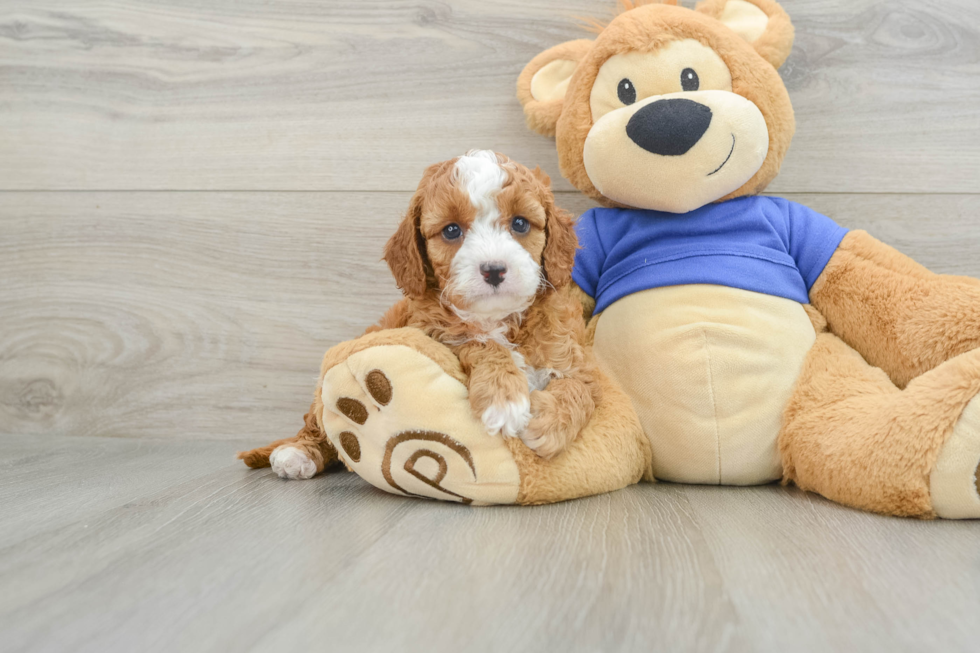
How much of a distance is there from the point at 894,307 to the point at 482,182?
2.03 feet

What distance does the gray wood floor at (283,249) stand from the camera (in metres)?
0.71

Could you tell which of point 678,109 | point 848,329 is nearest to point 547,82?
point 678,109

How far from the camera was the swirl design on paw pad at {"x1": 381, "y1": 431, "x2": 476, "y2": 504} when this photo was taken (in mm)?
859

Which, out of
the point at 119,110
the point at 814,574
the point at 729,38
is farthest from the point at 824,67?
the point at 119,110

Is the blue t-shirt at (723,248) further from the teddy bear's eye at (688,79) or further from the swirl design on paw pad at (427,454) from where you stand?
the swirl design on paw pad at (427,454)

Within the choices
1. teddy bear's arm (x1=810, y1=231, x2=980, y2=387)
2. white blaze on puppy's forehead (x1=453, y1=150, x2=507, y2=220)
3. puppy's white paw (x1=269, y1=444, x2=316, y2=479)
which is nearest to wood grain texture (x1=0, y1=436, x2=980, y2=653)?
puppy's white paw (x1=269, y1=444, x2=316, y2=479)

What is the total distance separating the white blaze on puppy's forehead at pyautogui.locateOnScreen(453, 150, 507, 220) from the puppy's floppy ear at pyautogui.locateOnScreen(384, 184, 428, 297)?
0.07 meters

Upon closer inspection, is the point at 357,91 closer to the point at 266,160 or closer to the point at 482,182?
the point at 266,160

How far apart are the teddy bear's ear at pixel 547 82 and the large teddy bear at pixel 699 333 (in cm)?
1

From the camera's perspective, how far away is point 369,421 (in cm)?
89

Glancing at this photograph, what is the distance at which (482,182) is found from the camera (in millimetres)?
853

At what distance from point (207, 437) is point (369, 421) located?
0.68 m

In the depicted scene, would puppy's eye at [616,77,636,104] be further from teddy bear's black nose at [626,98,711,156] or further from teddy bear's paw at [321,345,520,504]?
teddy bear's paw at [321,345,520,504]

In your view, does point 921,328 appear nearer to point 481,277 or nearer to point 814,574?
point 814,574
